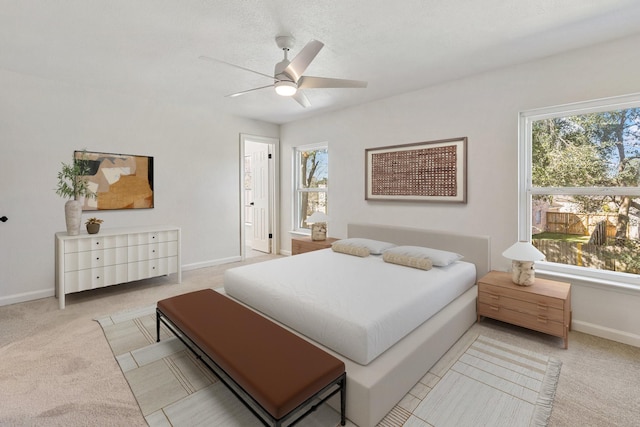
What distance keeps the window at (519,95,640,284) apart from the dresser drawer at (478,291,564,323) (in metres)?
0.73

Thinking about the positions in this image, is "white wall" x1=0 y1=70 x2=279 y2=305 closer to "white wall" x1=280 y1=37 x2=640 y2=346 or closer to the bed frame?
"white wall" x1=280 y1=37 x2=640 y2=346

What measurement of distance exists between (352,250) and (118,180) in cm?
329

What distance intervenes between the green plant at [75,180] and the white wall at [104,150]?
10 cm

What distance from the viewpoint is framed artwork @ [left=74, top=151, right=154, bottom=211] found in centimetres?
384

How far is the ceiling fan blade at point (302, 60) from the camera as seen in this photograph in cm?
216

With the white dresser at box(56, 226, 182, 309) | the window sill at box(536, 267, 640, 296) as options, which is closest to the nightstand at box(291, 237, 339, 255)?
the white dresser at box(56, 226, 182, 309)

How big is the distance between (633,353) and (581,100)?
2171 millimetres

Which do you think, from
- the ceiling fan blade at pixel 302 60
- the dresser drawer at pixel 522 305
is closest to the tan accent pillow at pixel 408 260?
the dresser drawer at pixel 522 305

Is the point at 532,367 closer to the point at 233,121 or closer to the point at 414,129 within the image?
the point at 414,129

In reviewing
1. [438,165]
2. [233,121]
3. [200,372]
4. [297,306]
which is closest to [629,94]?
[438,165]

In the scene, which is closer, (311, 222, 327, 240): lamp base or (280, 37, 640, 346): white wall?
(280, 37, 640, 346): white wall

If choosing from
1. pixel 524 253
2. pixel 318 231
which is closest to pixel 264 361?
pixel 524 253

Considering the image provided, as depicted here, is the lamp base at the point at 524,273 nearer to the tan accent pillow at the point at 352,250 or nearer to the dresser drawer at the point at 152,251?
the tan accent pillow at the point at 352,250

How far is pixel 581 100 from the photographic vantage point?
2.70 meters
